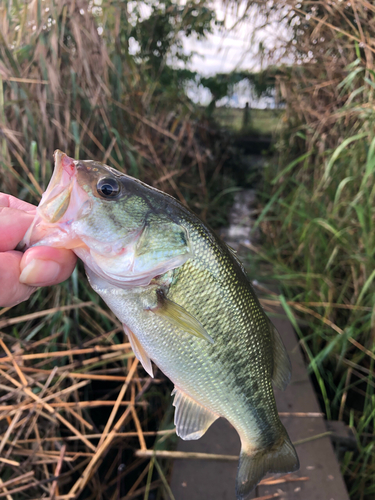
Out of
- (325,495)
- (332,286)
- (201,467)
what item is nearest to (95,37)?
(332,286)

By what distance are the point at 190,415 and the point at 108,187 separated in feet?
2.58

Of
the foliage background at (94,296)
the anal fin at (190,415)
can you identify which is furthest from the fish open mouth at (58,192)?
the foliage background at (94,296)

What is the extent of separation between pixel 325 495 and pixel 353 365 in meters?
0.78

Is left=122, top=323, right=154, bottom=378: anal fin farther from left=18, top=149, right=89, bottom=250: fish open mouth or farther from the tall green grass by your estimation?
the tall green grass

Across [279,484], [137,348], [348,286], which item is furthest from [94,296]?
[348,286]

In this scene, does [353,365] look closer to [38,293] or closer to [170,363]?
[170,363]

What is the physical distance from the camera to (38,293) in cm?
189

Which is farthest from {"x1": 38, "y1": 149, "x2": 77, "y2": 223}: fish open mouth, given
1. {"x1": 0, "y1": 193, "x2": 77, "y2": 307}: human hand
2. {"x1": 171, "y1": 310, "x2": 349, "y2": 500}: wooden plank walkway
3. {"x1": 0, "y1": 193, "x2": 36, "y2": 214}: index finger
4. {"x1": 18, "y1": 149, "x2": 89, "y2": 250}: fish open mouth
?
{"x1": 171, "y1": 310, "x2": 349, "y2": 500}: wooden plank walkway

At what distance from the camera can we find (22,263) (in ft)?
2.81

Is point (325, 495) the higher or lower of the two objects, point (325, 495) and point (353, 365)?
the lower

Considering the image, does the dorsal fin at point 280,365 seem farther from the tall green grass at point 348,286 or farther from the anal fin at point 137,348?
the tall green grass at point 348,286

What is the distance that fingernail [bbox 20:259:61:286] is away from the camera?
852mm

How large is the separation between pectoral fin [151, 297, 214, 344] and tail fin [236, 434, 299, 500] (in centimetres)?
53

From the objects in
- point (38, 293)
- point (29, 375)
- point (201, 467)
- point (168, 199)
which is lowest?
point (201, 467)
